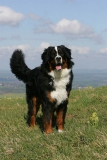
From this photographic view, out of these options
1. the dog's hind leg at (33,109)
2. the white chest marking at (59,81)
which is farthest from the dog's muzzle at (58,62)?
the dog's hind leg at (33,109)

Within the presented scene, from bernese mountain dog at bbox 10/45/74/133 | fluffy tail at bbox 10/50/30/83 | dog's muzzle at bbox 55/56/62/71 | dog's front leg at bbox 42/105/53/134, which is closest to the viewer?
dog's muzzle at bbox 55/56/62/71

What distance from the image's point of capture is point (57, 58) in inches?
238

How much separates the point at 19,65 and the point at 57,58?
227 cm

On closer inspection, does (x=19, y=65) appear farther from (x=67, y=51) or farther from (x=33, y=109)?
(x=67, y=51)

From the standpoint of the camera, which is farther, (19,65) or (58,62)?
(19,65)

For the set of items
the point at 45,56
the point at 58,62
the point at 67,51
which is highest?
the point at 67,51

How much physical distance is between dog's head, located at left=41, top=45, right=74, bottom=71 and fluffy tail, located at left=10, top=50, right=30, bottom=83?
1698mm

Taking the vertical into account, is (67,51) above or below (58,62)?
above

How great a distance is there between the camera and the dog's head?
20.0 ft

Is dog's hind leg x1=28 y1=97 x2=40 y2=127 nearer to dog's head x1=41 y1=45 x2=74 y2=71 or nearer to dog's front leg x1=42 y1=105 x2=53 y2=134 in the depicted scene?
dog's front leg x1=42 y1=105 x2=53 y2=134

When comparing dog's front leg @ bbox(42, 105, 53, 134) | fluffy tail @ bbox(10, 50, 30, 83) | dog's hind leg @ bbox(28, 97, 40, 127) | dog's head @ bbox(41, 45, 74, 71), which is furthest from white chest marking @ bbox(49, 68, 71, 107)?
fluffy tail @ bbox(10, 50, 30, 83)

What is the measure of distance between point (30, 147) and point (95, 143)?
1172mm

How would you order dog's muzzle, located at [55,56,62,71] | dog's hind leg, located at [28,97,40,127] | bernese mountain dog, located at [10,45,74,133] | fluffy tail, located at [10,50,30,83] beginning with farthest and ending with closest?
fluffy tail, located at [10,50,30,83], dog's hind leg, located at [28,97,40,127], bernese mountain dog, located at [10,45,74,133], dog's muzzle, located at [55,56,62,71]

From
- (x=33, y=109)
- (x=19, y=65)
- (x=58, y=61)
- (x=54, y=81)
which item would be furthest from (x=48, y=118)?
(x=19, y=65)
